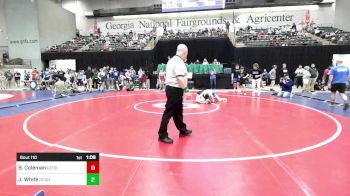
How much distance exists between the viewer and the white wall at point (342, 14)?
2650cm

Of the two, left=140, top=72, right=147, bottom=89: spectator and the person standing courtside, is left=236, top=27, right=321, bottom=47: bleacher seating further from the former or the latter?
the person standing courtside

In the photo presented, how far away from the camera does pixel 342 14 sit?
27.4 meters

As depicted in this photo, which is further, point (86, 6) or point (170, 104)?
point (86, 6)

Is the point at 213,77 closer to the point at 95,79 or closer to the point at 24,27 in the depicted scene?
the point at 95,79

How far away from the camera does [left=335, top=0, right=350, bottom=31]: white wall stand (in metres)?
26.5

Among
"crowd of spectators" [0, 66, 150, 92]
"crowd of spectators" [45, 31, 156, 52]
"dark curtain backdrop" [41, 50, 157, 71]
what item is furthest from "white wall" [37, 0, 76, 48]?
"crowd of spectators" [0, 66, 150, 92]

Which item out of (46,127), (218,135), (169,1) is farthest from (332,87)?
(169,1)

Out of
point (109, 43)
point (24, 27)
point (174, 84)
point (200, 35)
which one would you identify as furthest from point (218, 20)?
point (174, 84)

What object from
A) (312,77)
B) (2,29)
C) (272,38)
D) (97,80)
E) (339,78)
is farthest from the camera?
(2,29)

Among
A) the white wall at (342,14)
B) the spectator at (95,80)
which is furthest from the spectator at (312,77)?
the white wall at (342,14)

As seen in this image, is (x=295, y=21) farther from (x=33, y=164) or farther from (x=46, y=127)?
(x=33, y=164)
